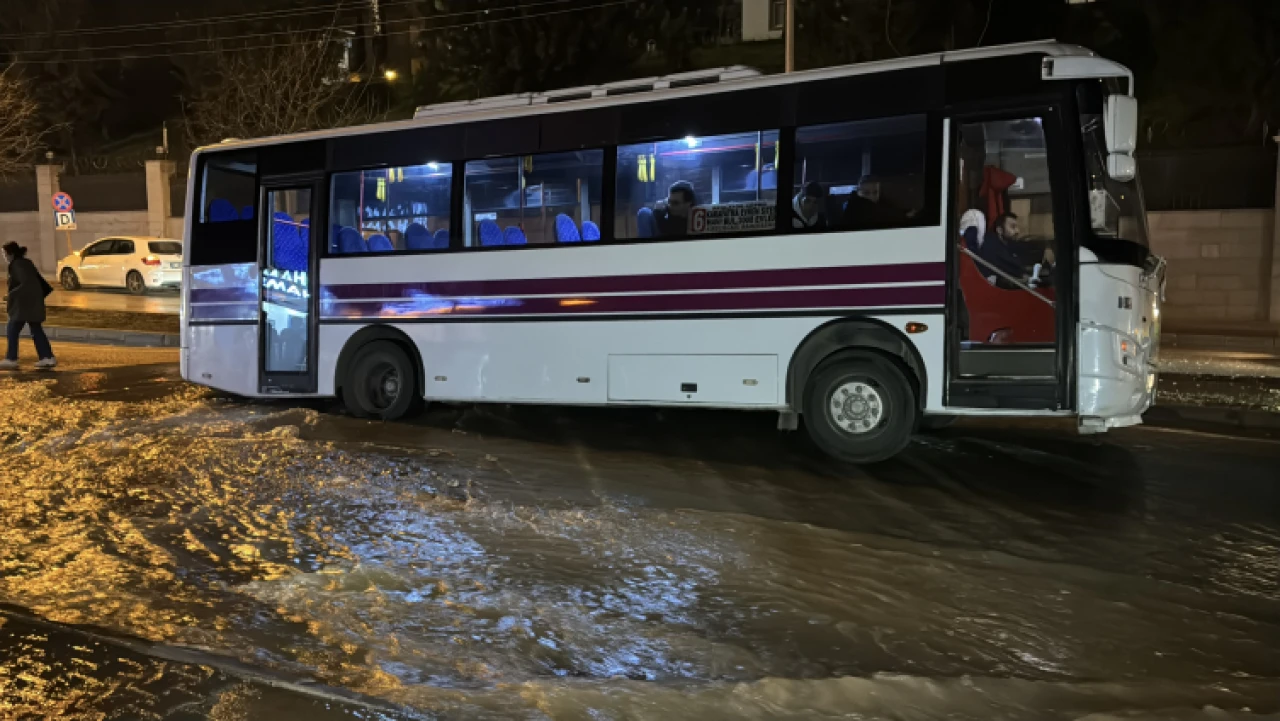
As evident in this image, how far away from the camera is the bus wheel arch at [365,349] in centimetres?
1080

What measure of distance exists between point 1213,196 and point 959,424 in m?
16.6

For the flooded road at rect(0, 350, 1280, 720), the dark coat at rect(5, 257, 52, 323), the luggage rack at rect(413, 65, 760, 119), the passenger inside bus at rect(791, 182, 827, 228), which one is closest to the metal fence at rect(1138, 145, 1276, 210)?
the flooded road at rect(0, 350, 1280, 720)

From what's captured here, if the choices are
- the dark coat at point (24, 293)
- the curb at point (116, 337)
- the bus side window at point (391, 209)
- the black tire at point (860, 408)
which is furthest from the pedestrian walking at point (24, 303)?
the black tire at point (860, 408)

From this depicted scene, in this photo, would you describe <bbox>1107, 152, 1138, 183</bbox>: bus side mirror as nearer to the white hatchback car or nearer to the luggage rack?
the luggage rack

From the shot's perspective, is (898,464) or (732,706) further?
(898,464)

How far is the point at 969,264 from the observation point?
795 centimetres

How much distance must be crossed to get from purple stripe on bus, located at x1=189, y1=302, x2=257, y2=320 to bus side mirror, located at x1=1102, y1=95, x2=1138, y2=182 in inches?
356

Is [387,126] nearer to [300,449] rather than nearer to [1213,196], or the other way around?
[300,449]

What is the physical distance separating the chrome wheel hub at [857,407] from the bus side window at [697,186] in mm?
→ 1569

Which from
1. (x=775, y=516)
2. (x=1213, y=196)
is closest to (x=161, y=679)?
(x=775, y=516)

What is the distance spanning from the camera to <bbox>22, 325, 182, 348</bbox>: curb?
19.0 metres

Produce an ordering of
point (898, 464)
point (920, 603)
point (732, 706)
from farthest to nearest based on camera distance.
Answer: point (898, 464) → point (920, 603) → point (732, 706)

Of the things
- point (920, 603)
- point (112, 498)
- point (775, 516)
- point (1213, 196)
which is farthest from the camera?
point (1213, 196)

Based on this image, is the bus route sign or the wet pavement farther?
the wet pavement
